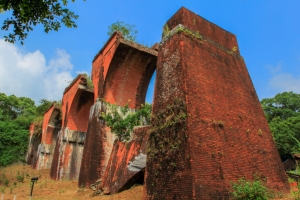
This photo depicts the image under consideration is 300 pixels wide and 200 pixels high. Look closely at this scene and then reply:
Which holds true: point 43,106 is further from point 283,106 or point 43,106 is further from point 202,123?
point 283,106

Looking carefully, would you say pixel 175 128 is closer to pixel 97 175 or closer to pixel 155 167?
pixel 155 167

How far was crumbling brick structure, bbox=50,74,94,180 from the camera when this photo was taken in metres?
14.7

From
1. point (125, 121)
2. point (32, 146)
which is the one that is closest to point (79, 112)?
point (125, 121)

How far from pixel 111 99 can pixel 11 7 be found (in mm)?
8233

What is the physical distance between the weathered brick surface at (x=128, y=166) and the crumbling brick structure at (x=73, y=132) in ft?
22.2

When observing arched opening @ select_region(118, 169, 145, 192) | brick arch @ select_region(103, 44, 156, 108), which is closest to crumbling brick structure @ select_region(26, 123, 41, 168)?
brick arch @ select_region(103, 44, 156, 108)

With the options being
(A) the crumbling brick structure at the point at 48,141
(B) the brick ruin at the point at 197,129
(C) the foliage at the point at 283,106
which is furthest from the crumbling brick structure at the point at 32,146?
(C) the foliage at the point at 283,106

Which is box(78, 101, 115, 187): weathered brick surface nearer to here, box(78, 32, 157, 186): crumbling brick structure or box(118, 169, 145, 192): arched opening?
box(78, 32, 157, 186): crumbling brick structure

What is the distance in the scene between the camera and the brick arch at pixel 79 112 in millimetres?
15711

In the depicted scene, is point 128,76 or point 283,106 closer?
point 128,76

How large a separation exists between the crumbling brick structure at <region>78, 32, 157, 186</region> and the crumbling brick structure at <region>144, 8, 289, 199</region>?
473 cm

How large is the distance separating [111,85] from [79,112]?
4.80 m

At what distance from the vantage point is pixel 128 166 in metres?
7.96

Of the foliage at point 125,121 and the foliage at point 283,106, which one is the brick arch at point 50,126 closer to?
the foliage at point 125,121
